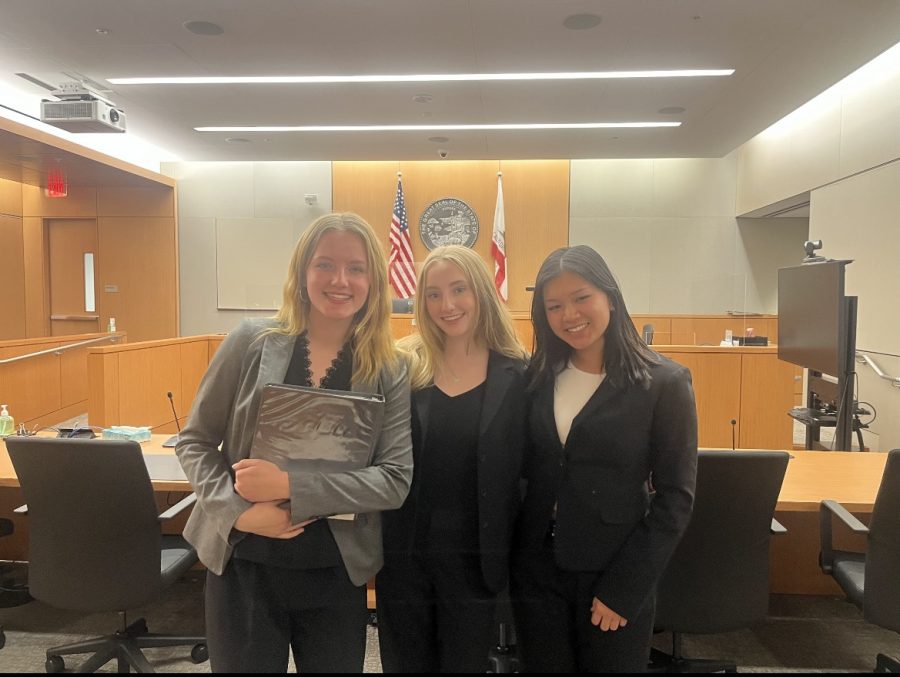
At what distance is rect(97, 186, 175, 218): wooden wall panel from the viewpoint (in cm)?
683

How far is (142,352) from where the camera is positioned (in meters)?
3.99

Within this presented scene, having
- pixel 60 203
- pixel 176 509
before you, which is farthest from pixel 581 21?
pixel 60 203

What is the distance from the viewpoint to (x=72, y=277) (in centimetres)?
812

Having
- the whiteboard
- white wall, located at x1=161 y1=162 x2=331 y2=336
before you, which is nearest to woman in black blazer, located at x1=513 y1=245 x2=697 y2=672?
the whiteboard

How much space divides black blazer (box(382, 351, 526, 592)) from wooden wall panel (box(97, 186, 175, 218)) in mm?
6278

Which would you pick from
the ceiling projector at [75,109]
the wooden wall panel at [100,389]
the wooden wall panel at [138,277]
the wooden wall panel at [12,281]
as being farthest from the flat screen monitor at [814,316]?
the wooden wall panel at [12,281]

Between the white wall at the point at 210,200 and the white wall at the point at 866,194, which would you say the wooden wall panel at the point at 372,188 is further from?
the white wall at the point at 866,194

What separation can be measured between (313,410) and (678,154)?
7.24m

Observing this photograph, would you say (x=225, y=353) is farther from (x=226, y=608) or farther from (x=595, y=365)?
(x=595, y=365)

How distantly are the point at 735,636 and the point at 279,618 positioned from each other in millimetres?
2118

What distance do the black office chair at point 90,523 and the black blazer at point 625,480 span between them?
1344 millimetres

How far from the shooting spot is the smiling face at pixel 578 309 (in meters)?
1.26

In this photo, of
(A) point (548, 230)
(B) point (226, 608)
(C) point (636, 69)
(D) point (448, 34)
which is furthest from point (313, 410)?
(A) point (548, 230)

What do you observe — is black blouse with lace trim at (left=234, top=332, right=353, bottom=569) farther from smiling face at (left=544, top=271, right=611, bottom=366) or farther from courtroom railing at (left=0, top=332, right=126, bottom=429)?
courtroom railing at (left=0, top=332, right=126, bottom=429)
